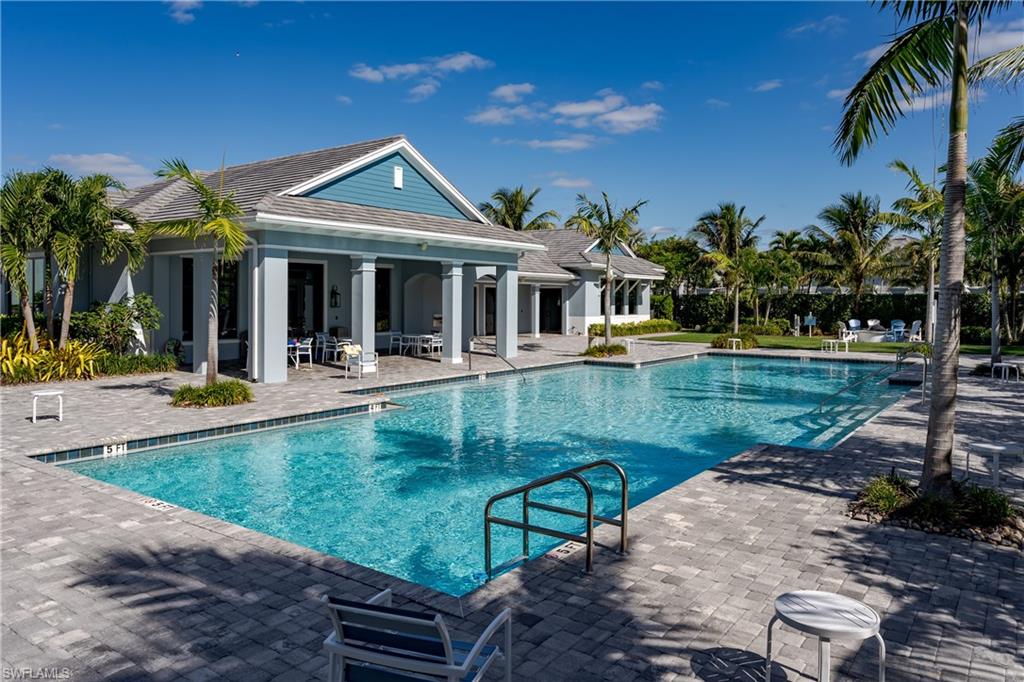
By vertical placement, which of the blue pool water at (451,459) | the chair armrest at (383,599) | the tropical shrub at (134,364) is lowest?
the blue pool water at (451,459)

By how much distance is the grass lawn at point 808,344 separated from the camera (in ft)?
93.0

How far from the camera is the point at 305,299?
22859 mm

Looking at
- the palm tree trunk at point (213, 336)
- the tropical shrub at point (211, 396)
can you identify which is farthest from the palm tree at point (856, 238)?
the tropical shrub at point (211, 396)

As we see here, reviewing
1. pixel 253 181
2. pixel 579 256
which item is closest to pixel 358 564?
pixel 253 181

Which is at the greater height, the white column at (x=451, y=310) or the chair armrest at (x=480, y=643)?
the white column at (x=451, y=310)

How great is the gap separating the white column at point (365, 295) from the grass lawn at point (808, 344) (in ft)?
62.0

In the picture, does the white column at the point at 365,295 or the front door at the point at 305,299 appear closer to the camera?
the white column at the point at 365,295

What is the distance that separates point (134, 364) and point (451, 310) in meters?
9.09

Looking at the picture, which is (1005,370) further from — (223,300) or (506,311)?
(223,300)

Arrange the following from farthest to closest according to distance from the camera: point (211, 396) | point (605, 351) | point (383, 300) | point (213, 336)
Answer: point (383, 300) → point (605, 351) → point (213, 336) → point (211, 396)

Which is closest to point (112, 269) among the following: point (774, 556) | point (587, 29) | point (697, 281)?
point (587, 29)

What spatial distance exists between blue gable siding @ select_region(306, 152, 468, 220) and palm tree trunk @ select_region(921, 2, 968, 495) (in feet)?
51.3

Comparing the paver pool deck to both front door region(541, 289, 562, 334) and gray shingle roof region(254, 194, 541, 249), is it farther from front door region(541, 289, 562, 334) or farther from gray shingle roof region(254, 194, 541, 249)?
front door region(541, 289, 562, 334)

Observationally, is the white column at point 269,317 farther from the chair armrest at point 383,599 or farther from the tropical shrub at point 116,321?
the chair armrest at point 383,599
